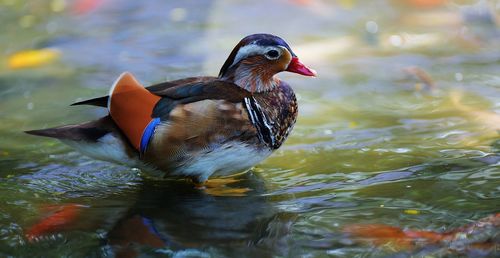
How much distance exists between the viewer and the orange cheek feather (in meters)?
4.02

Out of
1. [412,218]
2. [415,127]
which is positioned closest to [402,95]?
[415,127]

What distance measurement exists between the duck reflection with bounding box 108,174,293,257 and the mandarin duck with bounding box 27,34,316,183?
0.41ft

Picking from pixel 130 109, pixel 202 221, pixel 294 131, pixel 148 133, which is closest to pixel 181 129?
pixel 148 133

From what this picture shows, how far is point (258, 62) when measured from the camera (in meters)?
4.39

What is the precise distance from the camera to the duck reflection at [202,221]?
3.46m

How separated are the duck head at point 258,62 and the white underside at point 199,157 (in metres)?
0.43

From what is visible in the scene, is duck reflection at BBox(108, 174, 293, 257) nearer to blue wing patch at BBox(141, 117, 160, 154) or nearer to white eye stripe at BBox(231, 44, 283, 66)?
blue wing patch at BBox(141, 117, 160, 154)

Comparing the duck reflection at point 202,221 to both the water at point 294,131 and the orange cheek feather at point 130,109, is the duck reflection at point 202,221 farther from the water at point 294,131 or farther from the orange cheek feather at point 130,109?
the orange cheek feather at point 130,109

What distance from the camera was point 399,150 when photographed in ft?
14.9

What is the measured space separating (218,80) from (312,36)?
272 centimetres

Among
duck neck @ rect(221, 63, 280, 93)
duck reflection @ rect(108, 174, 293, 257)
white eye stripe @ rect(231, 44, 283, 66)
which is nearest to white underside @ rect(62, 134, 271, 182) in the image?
duck reflection @ rect(108, 174, 293, 257)

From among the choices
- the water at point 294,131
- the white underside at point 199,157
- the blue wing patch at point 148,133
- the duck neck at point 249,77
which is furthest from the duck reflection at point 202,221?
the duck neck at point 249,77

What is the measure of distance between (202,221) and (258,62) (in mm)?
1053

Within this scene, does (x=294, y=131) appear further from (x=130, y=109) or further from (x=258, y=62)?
(x=130, y=109)
